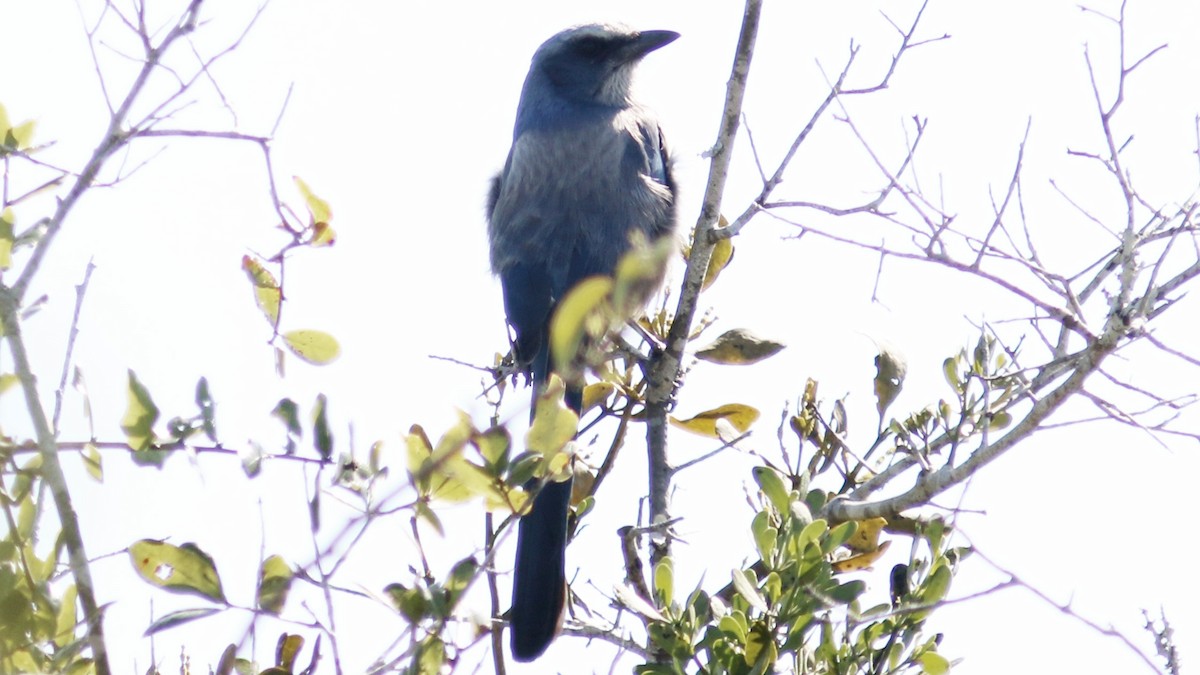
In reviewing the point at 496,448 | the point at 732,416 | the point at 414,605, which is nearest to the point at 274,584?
the point at 414,605

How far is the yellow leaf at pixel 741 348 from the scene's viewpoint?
13.1ft

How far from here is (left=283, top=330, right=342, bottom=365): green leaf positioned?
7.65 ft

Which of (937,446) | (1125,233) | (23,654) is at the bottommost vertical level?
(23,654)

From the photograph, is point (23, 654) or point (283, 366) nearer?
point (23, 654)

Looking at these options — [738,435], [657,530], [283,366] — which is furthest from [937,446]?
[283,366]

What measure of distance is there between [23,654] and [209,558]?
0.97 ft

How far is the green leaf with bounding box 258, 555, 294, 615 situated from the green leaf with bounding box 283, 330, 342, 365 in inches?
18.6

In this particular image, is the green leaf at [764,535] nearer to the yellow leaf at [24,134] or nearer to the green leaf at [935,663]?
the green leaf at [935,663]

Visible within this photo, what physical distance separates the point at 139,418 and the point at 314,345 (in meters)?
0.32

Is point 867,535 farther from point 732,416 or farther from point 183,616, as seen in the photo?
point 183,616

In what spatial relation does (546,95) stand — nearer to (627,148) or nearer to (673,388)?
(627,148)

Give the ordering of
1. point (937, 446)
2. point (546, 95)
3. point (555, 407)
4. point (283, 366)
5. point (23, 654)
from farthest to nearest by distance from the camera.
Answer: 1. point (546, 95)
2. point (937, 446)
3. point (283, 366)
4. point (23, 654)
5. point (555, 407)

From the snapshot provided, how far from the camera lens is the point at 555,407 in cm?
180

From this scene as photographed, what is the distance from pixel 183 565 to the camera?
6.79 ft
